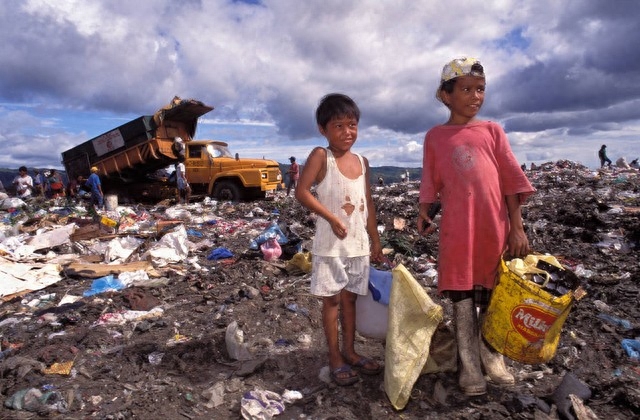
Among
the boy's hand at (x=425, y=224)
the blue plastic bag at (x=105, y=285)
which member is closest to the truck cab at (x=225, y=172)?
the blue plastic bag at (x=105, y=285)

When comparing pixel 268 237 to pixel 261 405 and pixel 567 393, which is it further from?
pixel 567 393

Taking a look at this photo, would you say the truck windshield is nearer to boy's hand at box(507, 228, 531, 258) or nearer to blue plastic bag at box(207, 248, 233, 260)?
blue plastic bag at box(207, 248, 233, 260)

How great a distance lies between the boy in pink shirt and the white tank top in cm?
43

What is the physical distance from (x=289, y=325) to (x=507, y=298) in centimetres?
189

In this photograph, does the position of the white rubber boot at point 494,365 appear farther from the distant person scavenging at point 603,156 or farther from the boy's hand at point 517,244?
the distant person scavenging at point 603,156

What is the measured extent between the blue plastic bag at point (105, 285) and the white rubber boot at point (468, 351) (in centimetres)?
397

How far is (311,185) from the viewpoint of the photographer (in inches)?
87.7

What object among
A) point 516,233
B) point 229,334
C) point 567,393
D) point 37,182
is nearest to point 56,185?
point 37,182

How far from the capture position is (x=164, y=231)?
7.21 m

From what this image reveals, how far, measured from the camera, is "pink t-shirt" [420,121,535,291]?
2152 millimetres

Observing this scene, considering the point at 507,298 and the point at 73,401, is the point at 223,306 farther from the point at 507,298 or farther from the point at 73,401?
the point at 507,298

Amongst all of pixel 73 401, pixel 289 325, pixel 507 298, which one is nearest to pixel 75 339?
pixel 73 401

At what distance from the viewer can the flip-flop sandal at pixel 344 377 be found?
2.36m

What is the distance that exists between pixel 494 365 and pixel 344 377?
2.74 feet
